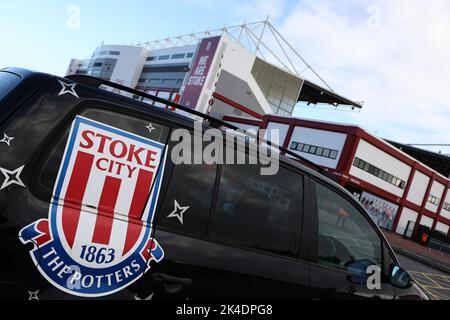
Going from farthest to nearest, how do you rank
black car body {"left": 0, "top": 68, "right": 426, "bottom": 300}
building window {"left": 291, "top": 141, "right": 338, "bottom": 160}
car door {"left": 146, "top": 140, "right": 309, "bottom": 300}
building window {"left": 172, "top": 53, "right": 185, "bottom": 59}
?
building window {"left": 172, "top": 53, "right": 185, "bottom": 59}, building window {"left": 291, "top": 141, "right": 338, "bottom": 160}, car door {"left": 146, "top": 140, "right": 309, "bottom": 300}, black car body {"left": 0, "top": 68, "right": 426, "bottom": 300}

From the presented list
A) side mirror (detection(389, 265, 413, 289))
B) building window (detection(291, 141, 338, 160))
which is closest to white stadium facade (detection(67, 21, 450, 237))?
building window (detection(291, 141, 338, 160))

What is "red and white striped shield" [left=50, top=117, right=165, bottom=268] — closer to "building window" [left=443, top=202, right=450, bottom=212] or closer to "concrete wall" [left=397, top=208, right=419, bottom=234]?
"concrete wall" [left=397, top=208, right=419, bottom=234]

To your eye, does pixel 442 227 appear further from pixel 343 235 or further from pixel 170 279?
pixel 170 279

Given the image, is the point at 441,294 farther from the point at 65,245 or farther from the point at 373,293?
the point at 65,245

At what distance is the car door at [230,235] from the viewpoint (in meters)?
1.78

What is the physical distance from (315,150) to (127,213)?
3565 cm

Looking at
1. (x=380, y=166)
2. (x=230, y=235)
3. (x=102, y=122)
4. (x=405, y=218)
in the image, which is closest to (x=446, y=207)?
Answer: (x=405, y=218)

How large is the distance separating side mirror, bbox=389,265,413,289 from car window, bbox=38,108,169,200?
7.01 ft

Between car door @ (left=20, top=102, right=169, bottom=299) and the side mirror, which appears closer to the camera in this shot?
car door @ (left=20, top=102, right=169, bottom=299)

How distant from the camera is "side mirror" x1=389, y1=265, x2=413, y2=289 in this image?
281 centimetres

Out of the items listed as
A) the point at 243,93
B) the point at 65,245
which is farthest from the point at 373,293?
the point at 243,93

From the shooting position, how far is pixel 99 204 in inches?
65.4

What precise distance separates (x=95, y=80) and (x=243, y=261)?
1.28m

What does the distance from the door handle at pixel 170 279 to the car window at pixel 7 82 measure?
1085 mm
